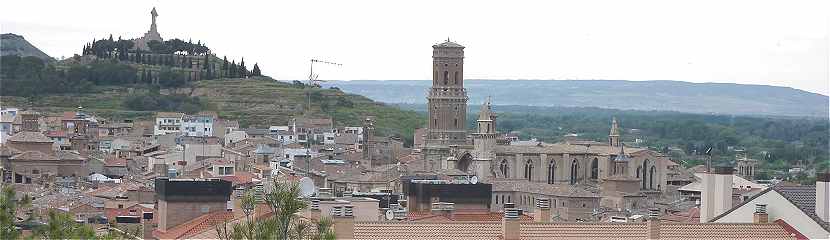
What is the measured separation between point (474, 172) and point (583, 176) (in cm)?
927

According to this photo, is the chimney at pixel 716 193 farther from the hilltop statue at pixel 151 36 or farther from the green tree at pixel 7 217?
the hilltop statue at pixel 151 36

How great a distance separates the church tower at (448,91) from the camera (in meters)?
103

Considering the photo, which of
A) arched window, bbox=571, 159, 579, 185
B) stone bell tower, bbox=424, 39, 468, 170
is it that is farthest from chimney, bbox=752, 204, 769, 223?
stone bell tower, bbox=424, 39, 468, 170

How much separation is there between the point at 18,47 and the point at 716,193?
15615cm

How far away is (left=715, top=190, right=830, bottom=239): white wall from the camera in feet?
93.2

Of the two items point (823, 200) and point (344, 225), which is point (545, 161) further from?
point (344, 225)

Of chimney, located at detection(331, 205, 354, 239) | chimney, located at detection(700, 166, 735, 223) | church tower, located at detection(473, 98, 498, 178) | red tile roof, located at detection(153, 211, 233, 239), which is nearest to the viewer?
chimney, located at detection(331, 205, 354, 239)

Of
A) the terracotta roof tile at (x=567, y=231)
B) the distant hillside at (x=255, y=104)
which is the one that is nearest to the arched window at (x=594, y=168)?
the distant hillside at (x=255, y=104)

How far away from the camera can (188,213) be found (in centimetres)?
3441

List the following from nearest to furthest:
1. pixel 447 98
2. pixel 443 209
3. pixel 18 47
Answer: pixel 443 209
pixel 447 98
pixel 18 47

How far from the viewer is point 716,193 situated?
110ft

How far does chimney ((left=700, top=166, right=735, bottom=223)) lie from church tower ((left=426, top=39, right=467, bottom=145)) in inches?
2704

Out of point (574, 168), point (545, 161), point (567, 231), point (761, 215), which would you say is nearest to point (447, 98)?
point (574, 168)

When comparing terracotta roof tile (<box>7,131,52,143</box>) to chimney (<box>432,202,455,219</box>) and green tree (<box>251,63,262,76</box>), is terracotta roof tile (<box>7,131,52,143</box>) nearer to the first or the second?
chimney (<box>432,202,455,219</box>)
